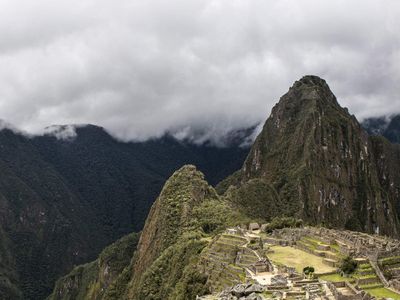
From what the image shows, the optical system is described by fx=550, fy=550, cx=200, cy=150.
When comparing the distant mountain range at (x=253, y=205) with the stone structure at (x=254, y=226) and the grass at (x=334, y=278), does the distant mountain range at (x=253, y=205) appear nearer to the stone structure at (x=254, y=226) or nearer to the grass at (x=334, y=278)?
the stone structure at (x=254, y=226)

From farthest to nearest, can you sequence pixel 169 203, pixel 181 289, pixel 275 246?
pixel 169 203
pixel 275 246
pixel 181 289

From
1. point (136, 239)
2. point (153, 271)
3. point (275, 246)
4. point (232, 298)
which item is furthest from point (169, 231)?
point (232, 298)

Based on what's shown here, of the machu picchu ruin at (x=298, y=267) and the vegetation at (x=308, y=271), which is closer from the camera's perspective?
the machu picchu ruin at (x=298, y=267)

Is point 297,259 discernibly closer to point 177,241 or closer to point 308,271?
point 308,271

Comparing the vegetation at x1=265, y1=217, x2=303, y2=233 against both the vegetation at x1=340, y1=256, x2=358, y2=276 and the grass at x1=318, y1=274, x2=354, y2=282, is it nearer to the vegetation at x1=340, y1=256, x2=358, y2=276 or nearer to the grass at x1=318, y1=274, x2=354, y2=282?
the vegetation at x1=340, y1=256, x2=358, y2=276

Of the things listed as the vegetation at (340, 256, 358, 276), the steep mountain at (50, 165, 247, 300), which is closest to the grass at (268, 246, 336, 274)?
the vegetation at (340, 256, 358, 276)

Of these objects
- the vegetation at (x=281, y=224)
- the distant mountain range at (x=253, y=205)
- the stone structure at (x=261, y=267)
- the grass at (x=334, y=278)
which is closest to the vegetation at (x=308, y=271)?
the grass at (x=334, y=278)

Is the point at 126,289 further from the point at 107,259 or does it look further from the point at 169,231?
the point at 107,259
